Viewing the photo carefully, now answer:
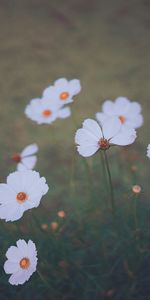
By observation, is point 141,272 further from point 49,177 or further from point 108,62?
point 108,62

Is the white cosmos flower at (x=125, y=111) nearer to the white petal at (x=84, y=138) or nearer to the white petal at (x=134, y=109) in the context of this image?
the white petal at (x=134, y=109)

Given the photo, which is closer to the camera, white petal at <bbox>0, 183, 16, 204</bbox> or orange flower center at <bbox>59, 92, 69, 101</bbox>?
white petal at <bbox>0, 183, 16, 204</bbox>

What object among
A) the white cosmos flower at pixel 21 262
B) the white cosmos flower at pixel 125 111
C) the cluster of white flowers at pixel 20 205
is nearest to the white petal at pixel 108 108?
the white cosmos flower at pixel 125 111

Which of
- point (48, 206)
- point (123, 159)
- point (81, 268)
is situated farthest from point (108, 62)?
point (81, 268)

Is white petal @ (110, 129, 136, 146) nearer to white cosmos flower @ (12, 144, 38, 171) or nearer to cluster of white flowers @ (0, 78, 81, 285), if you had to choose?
cluster of white flowers @ (0, 78, 81, 285)

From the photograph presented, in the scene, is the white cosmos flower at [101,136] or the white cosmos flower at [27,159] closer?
the white cosmos flower at [101,136]

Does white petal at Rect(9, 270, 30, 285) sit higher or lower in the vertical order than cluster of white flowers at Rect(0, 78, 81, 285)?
lower

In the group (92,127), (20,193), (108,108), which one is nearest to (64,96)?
(108,108)

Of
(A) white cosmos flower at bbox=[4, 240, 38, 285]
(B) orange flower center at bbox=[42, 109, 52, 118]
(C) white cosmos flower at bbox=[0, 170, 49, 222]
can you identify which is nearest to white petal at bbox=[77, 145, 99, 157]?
(C) white cosmos flower at bbox=[0, 170, 49, 222]
